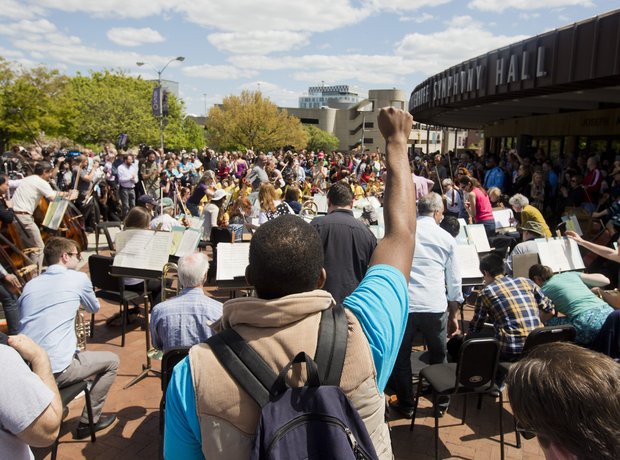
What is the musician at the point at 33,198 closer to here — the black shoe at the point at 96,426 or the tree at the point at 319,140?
the black shoe at the point at 96,426

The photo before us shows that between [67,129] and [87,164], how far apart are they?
36.0 meters

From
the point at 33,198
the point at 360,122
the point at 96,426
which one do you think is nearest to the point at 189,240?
the point at 96,426

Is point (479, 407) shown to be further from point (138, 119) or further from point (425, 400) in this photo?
point (138, 119)

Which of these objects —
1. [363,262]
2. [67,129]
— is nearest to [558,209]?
[363,262]

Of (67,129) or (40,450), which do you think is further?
(67,129)

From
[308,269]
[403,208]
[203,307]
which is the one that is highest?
[403,208]

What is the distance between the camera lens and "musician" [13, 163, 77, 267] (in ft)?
24.7

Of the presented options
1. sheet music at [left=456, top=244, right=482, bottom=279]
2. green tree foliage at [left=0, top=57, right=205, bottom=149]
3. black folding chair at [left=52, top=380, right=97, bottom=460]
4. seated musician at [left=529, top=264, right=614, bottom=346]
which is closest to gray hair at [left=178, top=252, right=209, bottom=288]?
black folding chair at [left=52, top=380, right=97, bottom=460]

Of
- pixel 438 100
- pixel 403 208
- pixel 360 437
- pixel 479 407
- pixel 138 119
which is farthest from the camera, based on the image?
pixel 138 119

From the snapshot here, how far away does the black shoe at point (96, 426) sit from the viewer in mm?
3936

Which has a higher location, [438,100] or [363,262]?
[438,100]

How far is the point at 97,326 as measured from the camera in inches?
249

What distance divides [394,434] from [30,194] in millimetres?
6924

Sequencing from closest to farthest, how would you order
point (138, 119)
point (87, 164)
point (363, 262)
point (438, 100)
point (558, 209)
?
point (363, 262) < point (558, 209) < point (87, 164) < point (438, 100) < point (138, 119)
